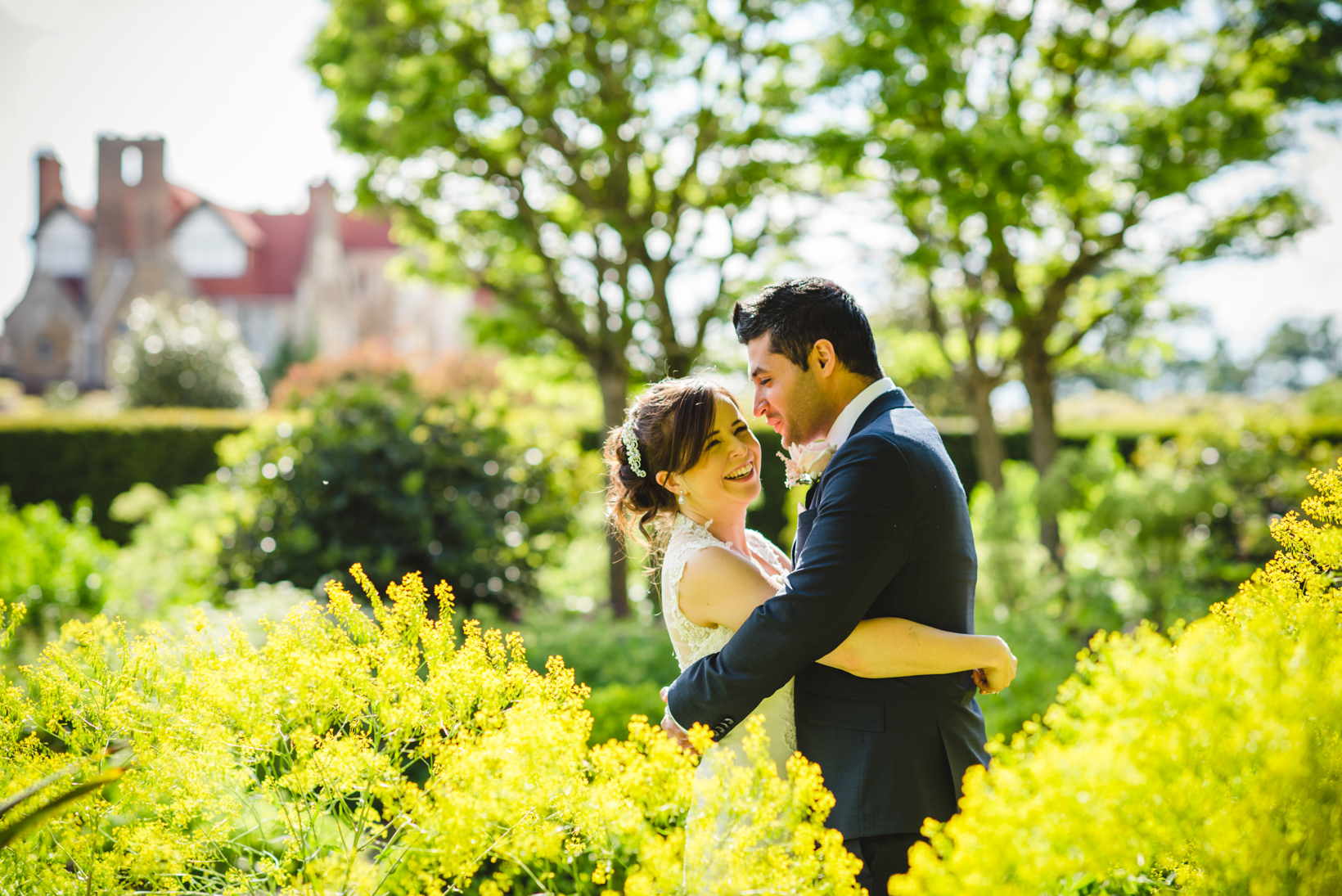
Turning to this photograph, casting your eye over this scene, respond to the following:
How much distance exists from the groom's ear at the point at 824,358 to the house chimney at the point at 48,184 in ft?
168

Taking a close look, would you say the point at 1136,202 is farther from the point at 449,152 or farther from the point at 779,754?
the point at 779,754

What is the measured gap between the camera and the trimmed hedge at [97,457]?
46.8 ft

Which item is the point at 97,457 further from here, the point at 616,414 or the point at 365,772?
the point at 365,772

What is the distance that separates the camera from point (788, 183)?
27.1ft

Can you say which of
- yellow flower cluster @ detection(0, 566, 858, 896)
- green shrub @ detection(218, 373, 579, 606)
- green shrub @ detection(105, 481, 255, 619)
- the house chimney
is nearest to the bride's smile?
yellow flower cluster @ detection(0, 566, 858, 896)

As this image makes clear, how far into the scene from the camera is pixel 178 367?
2489cm

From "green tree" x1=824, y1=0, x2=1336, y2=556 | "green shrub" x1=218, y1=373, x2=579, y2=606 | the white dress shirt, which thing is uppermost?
"green tree" x1=824, y1=0, x2=1336, y2=556

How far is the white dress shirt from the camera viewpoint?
215 centimetres

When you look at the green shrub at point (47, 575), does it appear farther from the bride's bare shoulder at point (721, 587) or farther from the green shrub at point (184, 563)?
the bride's bare shoulder at point (721, 587)

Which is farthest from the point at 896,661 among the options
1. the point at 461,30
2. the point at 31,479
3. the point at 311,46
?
the point at 31,479

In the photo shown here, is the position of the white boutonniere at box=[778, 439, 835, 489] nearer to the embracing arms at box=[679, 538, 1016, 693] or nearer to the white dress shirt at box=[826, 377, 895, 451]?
the white dress shirt at box=[826, 377, 895, 451]

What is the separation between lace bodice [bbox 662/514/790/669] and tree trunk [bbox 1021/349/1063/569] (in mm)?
6995

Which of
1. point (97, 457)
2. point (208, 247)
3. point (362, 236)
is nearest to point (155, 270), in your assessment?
point (208, 247)

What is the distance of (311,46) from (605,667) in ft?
20.2
